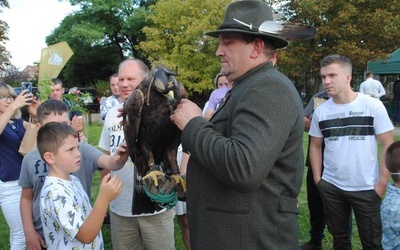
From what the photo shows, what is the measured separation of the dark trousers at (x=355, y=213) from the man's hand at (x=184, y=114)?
2.13 m

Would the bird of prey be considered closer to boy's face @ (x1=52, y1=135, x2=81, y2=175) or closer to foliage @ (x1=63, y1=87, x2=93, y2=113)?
boy's face @ (x1=52, y1=135, x2=81, y2=175)

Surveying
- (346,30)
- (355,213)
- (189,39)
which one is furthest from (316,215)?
(189,39)

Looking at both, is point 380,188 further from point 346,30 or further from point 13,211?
point 346,30

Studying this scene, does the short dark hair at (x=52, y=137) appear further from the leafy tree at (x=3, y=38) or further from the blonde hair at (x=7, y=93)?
the leafy tree at (x=3, y=38)

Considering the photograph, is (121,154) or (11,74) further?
(11,74)

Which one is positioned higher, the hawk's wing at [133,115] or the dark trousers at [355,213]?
the hawk's wing at [133,115]

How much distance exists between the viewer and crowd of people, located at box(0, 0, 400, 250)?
156 centimetres

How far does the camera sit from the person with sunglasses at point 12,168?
125 inches

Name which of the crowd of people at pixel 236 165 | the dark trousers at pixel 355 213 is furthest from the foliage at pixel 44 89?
the dark trousers at pixel 355 213

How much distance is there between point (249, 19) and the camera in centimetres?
169

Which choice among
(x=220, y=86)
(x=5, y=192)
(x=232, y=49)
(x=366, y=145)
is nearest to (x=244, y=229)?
(x=232, y=49)

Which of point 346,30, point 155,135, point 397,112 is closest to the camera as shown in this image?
point 155,135

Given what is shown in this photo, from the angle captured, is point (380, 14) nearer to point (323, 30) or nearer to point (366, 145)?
point (323, 30)

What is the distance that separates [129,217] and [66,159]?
0.89m
